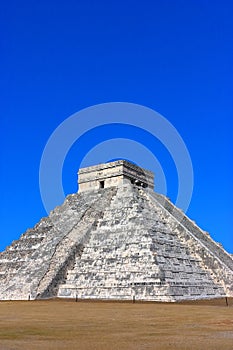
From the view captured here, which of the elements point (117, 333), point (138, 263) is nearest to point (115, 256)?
point (138, 263)

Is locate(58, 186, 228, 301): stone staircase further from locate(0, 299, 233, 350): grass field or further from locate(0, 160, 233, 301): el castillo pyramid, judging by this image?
locate(0, 299, 233, 350): grass field

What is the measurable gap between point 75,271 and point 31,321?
36.9 ft

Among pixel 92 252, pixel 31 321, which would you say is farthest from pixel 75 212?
pixel 31 321

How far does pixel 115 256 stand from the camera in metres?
21.0

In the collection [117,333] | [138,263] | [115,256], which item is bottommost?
[117,333]

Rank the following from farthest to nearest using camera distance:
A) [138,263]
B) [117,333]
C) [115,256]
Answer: [115,256] < [138,263] < [117,333]

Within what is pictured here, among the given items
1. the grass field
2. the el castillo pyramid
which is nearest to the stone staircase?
the el castillo pyramid

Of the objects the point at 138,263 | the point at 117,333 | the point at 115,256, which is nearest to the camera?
the point at 117,333

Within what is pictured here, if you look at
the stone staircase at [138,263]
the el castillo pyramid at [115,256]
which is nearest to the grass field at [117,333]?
the stone staircase at [138,263]

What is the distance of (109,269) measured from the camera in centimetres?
2034

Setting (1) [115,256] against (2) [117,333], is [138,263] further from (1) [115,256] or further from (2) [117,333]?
(2) [117,333]

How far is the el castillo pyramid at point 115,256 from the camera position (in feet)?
63.4

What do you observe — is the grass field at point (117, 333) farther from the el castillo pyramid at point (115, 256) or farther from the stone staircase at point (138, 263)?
the el castillo pyramid at point (115, 256)

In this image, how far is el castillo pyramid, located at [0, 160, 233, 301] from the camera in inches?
761
